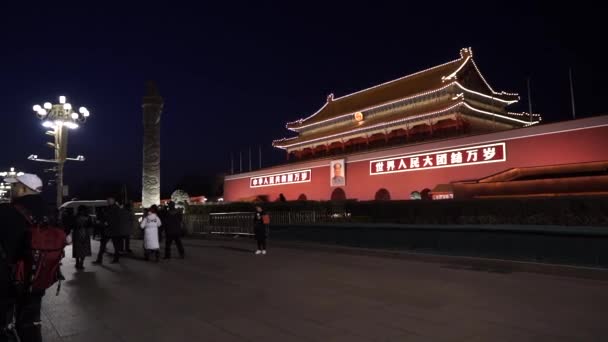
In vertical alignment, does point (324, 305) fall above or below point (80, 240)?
below

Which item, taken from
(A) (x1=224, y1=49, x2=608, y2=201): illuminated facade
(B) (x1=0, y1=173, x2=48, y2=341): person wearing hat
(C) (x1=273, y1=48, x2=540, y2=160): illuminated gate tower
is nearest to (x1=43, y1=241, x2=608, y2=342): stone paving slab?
(B) (x1=0, y1=173, x2=48, y2=341): person wearing hat

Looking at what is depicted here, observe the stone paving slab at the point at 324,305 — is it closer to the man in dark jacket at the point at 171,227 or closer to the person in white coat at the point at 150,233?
the person in white coat at the point at 150,233

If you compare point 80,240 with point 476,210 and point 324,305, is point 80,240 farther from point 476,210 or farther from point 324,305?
point 476,210

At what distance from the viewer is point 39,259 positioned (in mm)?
3189

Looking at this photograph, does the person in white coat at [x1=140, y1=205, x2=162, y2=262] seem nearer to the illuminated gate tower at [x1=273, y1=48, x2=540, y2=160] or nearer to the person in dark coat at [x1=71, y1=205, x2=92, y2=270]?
the person in dark coat at [x1=71, y1=205, x2=92, y2=270]

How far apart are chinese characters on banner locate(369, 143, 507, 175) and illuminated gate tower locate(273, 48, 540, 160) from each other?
3405mm

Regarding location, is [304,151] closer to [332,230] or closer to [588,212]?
[332,230]

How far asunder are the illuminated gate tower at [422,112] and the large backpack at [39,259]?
25.5m

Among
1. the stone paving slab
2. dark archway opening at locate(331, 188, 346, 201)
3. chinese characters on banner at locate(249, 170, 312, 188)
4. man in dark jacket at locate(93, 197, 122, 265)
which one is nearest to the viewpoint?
the stone paving slab

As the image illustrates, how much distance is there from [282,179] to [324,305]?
1105 inches

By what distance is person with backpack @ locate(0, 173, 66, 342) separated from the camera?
3.12 metres

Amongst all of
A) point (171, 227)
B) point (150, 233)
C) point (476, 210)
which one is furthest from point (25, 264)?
point (476, 210)

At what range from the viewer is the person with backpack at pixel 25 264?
312 cm

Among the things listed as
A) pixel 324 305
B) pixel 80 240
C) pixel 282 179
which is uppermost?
pixel 282 179
